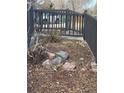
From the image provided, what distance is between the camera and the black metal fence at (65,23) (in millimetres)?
4934

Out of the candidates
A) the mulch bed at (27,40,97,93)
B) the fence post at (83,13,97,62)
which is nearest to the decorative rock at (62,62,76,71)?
the mulch bed at (27,40,97,93)

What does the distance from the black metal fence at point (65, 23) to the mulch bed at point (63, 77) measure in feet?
0.23

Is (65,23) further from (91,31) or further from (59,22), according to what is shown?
(91,31)

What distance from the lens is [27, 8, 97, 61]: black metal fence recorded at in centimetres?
493

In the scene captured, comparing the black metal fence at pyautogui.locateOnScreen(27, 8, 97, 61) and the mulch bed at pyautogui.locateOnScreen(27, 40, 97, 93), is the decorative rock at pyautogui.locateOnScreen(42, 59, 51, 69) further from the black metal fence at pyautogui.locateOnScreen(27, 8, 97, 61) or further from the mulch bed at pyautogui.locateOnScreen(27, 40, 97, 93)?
the black metal fence at pyautogui.locateOnScreen(27, 8, 97, 61)

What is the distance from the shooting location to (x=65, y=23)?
16.3ft

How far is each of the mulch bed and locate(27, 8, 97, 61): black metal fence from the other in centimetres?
7

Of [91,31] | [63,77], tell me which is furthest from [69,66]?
[91,31]

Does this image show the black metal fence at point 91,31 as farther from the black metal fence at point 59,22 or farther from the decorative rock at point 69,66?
the decorative rock at point 69,66

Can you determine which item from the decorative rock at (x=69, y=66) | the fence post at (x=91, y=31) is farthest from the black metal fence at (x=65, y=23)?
the decorative rock at (x=69, y=66)

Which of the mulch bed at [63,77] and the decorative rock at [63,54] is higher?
the decorative rock at [63,54]
